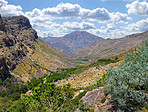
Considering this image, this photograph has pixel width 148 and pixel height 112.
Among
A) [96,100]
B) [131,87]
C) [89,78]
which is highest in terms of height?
[131,87]

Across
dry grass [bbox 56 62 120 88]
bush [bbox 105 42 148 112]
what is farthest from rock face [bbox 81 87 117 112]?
dry grass [bbox 56 62 120 88]

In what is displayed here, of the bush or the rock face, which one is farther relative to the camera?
the rock face

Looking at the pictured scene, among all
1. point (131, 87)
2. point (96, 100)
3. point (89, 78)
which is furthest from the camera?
point (89, 78)

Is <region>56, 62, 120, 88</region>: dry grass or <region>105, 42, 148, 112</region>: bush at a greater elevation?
<region>105, 42, 148, 112</region>: bush

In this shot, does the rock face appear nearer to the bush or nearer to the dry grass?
the bush

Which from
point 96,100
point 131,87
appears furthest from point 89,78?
point 131,87

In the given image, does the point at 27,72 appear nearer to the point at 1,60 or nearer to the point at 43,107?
the point at 1,60

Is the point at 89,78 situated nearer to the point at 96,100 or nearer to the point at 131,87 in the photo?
the point at 96,100

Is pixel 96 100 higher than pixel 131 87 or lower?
lower

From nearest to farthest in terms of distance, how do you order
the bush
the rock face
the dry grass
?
1. the bush
2. the rock face
3. the dry grass

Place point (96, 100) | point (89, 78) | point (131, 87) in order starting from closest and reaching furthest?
point (131, 87) < point (96, 100) < point (89, 78)

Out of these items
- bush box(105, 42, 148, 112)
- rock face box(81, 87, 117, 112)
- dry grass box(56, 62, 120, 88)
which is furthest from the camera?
dry grass box(56, 62, 120, 88)

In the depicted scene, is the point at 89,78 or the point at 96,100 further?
the point at 89,78

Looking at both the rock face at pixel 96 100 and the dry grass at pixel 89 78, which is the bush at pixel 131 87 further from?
Answer: the dry grass at pixel 89 78
